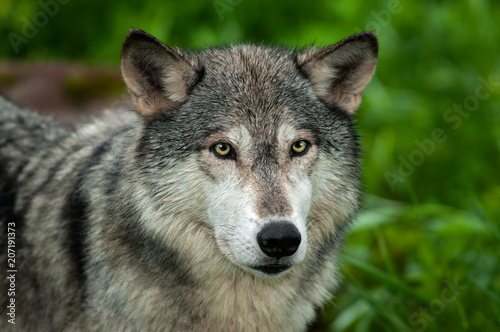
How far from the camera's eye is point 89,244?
3693 millimetres

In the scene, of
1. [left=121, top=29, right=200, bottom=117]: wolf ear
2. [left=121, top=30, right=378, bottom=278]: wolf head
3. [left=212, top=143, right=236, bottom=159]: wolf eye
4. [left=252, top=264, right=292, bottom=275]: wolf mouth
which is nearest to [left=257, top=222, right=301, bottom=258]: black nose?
[left=121, top=30, right=378, bottom=278]: wolf head

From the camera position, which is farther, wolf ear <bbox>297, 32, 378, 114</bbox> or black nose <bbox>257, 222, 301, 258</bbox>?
wolf ear <bbox>297, 32, 378, 114</bbox>

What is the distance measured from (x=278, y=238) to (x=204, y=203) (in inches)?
22.1

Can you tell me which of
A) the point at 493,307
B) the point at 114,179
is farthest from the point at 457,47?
the point at 114,179

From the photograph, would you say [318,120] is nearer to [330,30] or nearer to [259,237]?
[259,237]

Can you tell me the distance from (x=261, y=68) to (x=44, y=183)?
5.78 feet

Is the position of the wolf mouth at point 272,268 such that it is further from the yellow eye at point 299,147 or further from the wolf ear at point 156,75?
the wolf ear at point 156,75

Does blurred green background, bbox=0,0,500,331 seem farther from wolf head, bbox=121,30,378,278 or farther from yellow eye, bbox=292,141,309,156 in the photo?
yellow eye, bbox=292,141,309,156

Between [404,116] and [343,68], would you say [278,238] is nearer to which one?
[343,68]

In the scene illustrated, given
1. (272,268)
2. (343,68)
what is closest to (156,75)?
(343,68)

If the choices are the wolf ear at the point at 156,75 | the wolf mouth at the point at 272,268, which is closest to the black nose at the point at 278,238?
the wolf mouth at the point at 272,268

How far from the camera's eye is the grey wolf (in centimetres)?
320

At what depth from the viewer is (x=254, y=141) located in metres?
3.23

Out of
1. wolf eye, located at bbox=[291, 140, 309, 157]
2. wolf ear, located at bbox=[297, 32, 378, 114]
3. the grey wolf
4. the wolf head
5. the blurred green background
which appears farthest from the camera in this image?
the blurred green background
